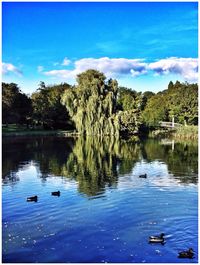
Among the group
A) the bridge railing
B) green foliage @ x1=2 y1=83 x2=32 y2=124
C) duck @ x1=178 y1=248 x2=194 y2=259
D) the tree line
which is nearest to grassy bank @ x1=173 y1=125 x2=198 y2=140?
the tree line

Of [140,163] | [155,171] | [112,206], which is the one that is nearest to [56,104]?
[140,163]

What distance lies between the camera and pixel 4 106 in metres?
54.9

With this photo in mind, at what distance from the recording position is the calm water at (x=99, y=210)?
11.9m

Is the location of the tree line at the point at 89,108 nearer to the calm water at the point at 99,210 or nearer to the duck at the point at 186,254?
the calm water at the point at 99,210

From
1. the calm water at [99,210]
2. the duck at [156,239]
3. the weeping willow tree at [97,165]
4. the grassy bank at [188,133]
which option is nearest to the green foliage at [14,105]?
the weeping willow tree at [97,165]

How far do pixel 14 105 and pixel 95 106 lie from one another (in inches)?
534

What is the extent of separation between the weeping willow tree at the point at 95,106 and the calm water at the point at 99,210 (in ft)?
71.2

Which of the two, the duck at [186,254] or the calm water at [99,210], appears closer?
the duck at [186,254]

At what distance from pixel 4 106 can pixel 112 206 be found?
134ft

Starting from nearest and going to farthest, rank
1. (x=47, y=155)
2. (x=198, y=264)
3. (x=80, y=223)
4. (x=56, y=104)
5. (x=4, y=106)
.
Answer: (x=198, y=264) → (x=80, y=223) → (x=47, y=155) → (x=4, y=106) → (x=56, y=104)

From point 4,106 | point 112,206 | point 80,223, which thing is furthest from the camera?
point 4,106

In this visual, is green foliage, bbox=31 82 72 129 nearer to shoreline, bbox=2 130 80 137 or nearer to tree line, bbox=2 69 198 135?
tree line, bbox=2 69 198 135

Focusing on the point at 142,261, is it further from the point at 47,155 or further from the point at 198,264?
the point at 47,155

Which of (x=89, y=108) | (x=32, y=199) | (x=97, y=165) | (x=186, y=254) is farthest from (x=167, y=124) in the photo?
(x=186, y=254)
